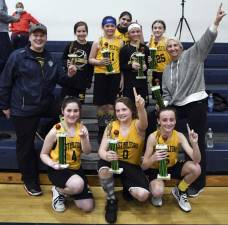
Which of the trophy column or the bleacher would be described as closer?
the trophy column

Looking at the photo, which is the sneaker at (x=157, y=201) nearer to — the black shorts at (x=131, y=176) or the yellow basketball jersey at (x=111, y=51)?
the black shorts at (x=131, y=176)

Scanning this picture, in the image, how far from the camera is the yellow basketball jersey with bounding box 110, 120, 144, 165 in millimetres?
2748

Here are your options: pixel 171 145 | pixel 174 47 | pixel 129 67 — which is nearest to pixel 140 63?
pixel 129 67

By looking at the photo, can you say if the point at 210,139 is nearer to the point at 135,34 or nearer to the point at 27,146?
the point at 135,34

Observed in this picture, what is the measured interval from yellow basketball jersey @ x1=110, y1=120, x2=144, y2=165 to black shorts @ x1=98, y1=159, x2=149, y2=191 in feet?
0.17

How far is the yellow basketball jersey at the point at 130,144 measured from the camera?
275 centimetres

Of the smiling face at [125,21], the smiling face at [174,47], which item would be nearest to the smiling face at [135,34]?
the smiling face at [174,47]

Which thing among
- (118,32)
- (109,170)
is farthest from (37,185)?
(118,32)

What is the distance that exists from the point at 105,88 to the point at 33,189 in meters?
1.08

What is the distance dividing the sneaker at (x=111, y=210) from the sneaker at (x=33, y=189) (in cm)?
62

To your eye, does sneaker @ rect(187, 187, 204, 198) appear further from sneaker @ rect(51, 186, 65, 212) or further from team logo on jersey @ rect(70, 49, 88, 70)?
team logo on jersey @ rect(70, 49, 88, 70)

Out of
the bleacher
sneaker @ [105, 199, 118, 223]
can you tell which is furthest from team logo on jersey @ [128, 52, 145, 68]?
sneaker @ [105, 199, 118, 223]

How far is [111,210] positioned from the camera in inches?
104

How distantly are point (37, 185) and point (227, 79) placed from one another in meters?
2.84
